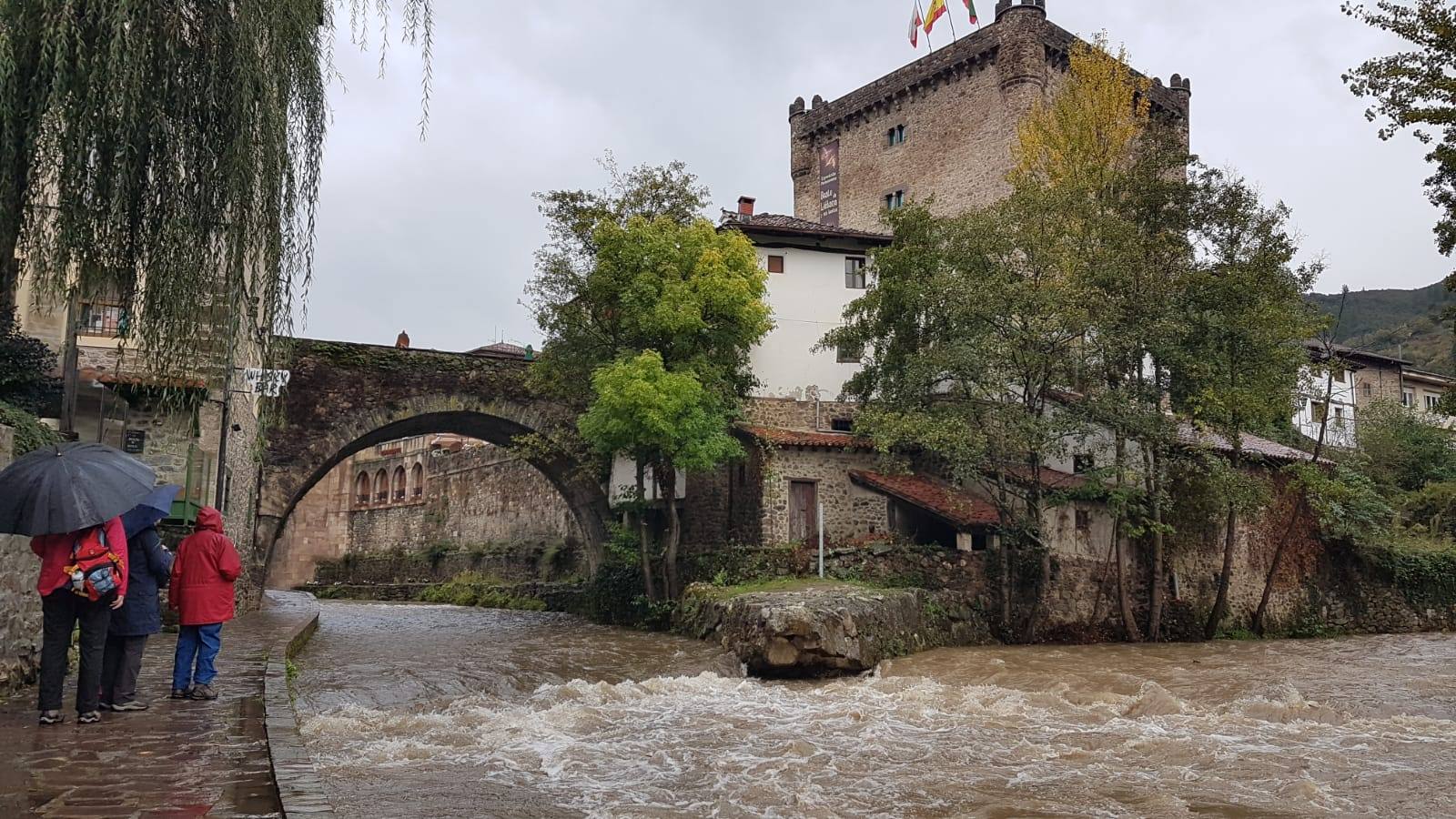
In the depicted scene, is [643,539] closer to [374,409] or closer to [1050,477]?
[374,409]

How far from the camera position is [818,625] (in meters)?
15.9

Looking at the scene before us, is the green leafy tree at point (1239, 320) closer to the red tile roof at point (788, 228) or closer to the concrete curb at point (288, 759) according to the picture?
the red tile roof at point (788, 228)

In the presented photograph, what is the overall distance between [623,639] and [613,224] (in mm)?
8164

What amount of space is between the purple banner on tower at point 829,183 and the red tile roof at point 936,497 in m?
18.6

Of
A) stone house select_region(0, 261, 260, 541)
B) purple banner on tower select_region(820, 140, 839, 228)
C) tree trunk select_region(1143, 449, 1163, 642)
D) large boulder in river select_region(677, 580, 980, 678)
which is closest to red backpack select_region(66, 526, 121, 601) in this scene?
large boulder in river select_region(677, 580, 980, 678)

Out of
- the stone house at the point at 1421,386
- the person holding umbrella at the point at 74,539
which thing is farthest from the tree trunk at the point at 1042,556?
the stone house at the point at 1421,386

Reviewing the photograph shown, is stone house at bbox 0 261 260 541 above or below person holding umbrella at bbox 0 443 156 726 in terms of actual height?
above

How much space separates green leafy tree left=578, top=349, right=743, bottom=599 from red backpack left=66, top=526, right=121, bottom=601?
13.5 metres

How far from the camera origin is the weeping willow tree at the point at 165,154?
25.9 feet

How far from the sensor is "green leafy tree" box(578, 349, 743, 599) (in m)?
20.4

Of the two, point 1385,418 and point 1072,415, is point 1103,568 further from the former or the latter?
point 1385,418

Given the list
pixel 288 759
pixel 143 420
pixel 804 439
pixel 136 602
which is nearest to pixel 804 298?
pixel 804 439

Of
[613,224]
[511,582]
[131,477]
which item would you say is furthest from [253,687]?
[511,582]

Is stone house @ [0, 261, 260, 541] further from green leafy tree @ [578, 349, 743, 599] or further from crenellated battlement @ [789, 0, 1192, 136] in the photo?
crenellated battlement @ [789, 0, 1192, 136]
